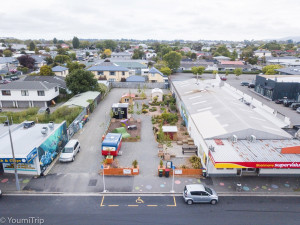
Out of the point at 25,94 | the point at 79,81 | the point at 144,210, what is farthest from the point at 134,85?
the point at 144,210

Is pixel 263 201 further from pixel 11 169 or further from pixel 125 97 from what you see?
pixel 125 97

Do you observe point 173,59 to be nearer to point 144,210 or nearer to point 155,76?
point 155,76

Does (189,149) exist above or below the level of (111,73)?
below

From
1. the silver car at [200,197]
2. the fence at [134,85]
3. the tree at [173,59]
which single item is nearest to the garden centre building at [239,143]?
the silver car at [200,197]

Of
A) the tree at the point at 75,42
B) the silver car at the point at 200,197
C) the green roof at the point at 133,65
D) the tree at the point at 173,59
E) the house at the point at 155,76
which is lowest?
the silver car at the point at 200,197

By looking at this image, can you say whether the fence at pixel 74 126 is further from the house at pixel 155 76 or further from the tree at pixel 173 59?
the tree at pixel 173 59

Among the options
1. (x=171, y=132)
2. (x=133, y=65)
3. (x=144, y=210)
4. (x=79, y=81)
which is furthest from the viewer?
(x=133, y=65)

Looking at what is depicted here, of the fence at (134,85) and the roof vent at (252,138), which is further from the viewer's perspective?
the fence at (134,85)
